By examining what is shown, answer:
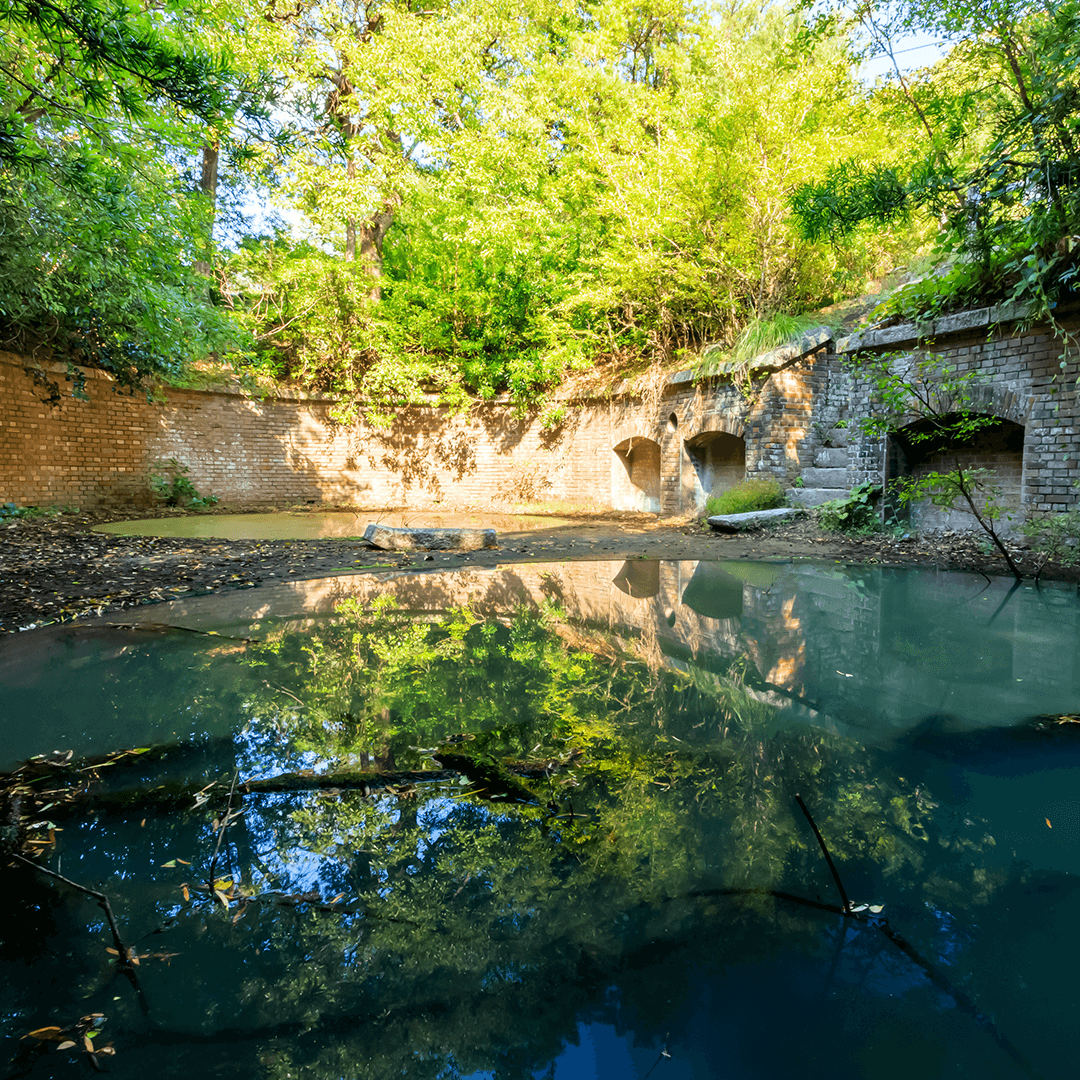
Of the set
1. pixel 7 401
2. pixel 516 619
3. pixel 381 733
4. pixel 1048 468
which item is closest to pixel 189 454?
pixel 7 401

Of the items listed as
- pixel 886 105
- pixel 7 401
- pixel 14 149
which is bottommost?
pixel 7 401

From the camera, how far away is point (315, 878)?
5.14ft

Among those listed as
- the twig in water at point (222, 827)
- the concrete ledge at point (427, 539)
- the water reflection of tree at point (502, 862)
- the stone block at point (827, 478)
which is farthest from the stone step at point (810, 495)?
the twig in water at point (222, 827)

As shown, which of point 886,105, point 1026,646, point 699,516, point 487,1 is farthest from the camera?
point 487,1

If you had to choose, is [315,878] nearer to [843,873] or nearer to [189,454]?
[843,873]

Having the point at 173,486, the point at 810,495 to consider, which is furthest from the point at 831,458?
the point at 173,486

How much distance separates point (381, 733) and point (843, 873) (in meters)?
1.64

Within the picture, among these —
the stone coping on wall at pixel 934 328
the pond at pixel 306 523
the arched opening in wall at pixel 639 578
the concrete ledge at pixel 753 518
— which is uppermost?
the stone coping on wall at pixel 934 328

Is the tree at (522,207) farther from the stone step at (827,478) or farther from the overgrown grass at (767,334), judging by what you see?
the stone step at (827,478)

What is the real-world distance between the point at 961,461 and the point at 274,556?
841cm

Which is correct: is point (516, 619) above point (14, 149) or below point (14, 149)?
below

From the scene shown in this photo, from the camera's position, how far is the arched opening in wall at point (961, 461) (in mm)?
7219

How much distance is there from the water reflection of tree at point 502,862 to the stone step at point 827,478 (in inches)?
311

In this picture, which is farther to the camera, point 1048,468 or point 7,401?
point 7,401
